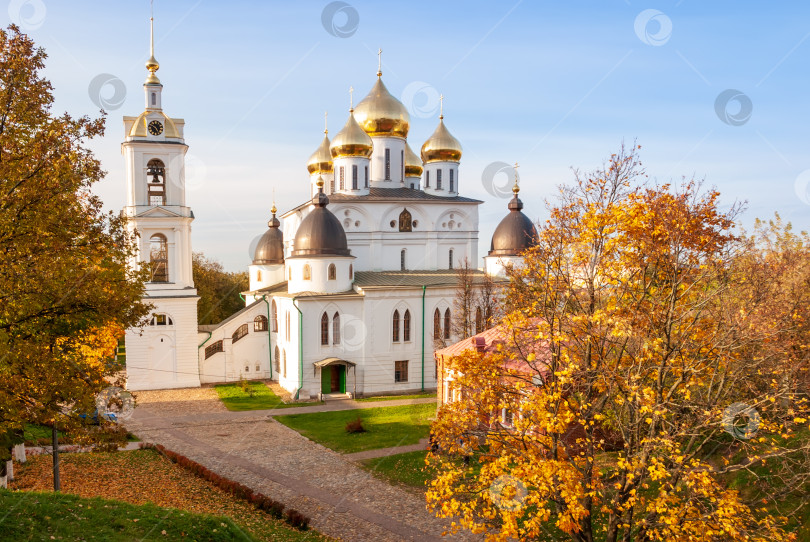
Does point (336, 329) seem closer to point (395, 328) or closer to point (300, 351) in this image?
point (300, 351)

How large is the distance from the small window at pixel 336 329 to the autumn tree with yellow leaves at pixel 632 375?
60.5 feet

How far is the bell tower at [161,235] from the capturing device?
2798 centimetres

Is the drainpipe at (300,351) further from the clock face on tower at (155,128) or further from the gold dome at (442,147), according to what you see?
the gold dome at (442,147)

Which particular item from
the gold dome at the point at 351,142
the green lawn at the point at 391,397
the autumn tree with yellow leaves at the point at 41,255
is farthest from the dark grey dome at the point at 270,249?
the autumn tree with yellow leaves at the point at 41,255

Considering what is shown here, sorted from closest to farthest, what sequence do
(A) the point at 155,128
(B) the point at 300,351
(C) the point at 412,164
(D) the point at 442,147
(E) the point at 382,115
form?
(B) the point at 300,351 → (A) the point at 155,128 → (E) the point at 382,115 → (D) the point at 442,147 → (C) the point at 412,164

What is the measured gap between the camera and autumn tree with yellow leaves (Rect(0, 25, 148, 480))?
30.0 feet

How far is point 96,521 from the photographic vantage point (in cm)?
963

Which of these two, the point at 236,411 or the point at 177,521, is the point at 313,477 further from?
the point at 236,411

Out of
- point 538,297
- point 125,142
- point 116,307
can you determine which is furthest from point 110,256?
point 125,142

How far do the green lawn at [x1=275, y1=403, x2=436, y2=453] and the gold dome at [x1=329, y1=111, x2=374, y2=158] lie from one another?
1453cm

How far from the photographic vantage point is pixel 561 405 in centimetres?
890

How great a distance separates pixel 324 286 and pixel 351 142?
365 inches

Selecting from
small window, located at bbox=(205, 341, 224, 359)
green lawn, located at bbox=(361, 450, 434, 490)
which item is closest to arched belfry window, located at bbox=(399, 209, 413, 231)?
small window, located at bbox=(205, 341, 224, 359)

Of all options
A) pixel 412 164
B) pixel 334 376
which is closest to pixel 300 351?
pixel 334 376
